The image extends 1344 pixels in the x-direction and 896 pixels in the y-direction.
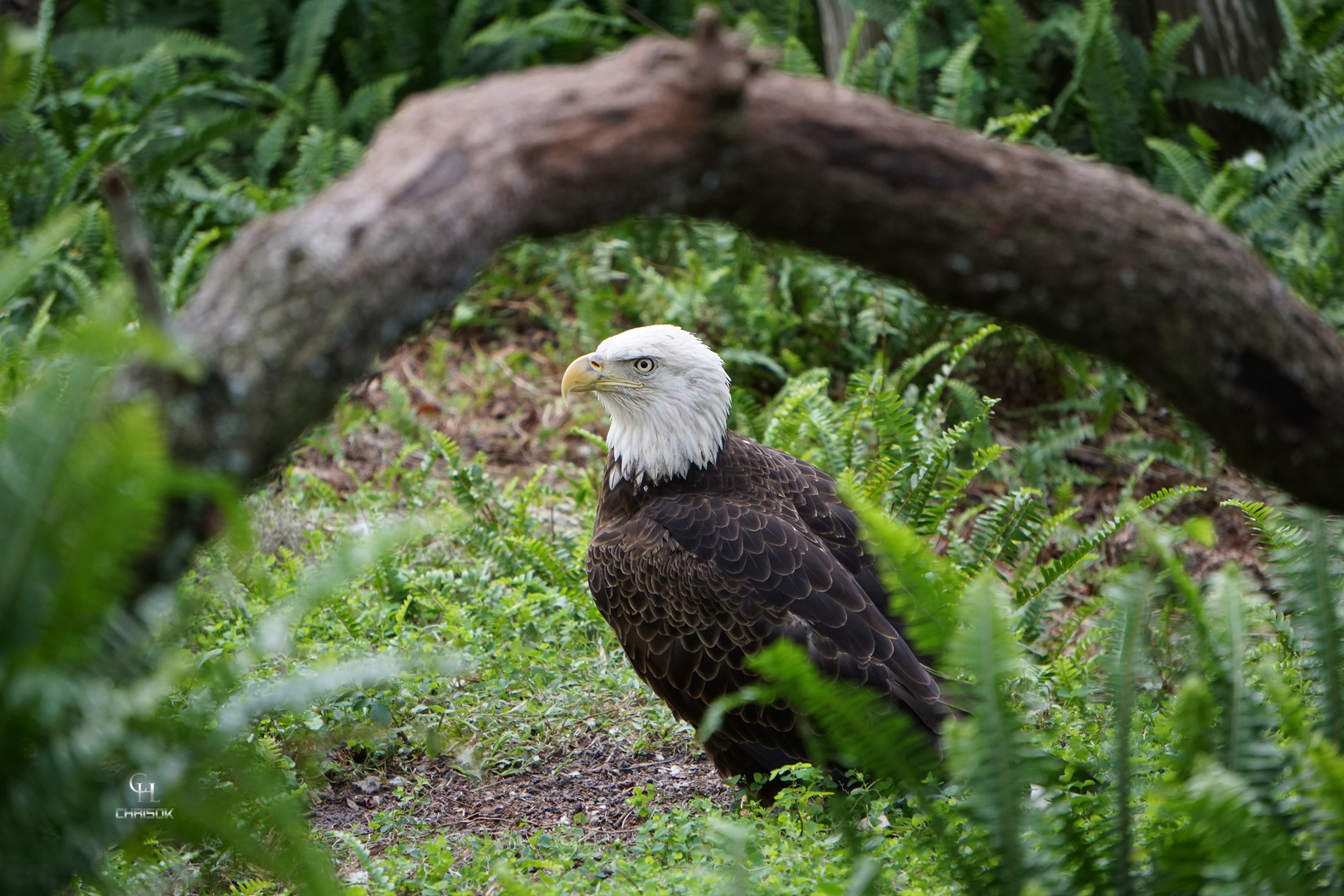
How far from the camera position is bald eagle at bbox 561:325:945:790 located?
4.23 meters

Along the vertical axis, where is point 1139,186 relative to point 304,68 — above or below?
above

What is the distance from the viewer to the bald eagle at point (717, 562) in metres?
4.23

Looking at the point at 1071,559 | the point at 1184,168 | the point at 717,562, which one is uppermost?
the point at 1184,168

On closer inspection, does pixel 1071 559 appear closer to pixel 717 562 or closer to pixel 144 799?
pixel 717 562

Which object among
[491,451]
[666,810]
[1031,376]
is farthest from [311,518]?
[1031,376]

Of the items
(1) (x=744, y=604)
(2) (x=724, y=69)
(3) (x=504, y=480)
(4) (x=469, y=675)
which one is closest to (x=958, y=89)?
(3) (x=504, y=480)

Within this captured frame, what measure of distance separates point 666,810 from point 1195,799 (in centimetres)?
249

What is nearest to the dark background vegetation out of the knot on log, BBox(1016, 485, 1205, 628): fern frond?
BBox(1016, 485, 1205, 628): fern frond

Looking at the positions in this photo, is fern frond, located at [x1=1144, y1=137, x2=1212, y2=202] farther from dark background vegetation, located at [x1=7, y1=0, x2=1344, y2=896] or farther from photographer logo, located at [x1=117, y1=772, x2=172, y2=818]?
photographer logo, located at [x1=117, y1=772, x2=172, y2=818]

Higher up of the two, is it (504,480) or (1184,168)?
(1184,168)

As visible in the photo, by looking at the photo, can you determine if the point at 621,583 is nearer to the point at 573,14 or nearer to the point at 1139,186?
the point at 1139,186

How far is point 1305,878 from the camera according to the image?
2367 mm

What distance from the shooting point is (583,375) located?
16.3ft

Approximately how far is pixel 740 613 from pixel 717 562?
22cm
